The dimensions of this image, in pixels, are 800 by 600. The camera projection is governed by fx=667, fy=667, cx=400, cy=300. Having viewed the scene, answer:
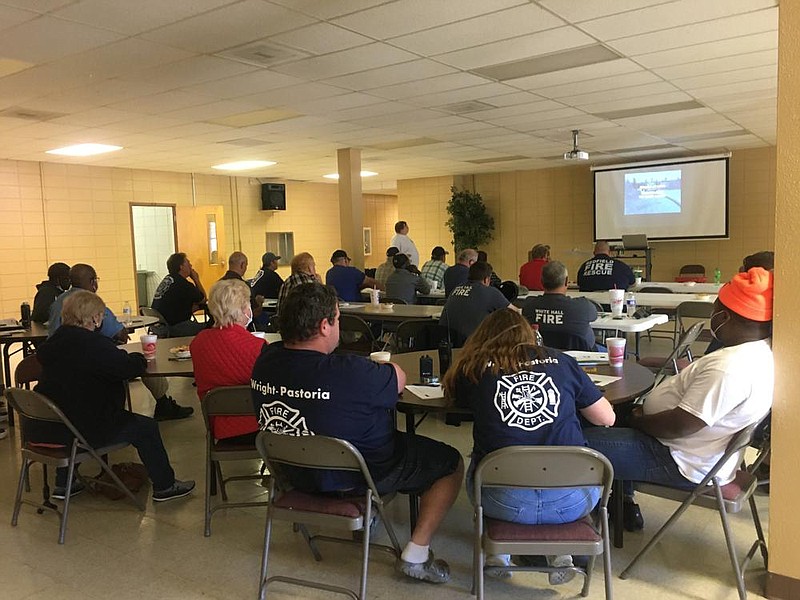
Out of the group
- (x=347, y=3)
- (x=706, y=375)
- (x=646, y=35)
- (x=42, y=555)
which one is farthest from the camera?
(x=646, y=35)

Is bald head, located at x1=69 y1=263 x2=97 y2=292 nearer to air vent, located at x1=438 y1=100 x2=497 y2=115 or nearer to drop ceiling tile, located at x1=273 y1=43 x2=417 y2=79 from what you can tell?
drop ceiling tile, located at x1=273 y1=43 x2=417 y2=79

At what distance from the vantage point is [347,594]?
2.45 metres

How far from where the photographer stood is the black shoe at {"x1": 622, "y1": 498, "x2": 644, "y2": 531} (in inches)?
120

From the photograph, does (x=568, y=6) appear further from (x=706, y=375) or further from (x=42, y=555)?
(x=42, y=555)

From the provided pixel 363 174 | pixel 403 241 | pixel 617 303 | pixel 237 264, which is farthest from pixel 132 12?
pixel 363 174

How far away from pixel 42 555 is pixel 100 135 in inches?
237

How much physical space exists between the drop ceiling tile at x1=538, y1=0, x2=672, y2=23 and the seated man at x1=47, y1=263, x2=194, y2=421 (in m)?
3.53

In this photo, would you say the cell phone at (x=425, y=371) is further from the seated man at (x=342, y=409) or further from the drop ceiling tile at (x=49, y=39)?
the drop ceiling tile at (x=49, y=39)

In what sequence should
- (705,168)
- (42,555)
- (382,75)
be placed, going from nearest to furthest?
1. (42,555)
2. (382,75)
3. (705,168)


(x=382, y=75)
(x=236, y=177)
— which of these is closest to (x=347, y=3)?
(x=382, y=75)

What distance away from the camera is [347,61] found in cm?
500

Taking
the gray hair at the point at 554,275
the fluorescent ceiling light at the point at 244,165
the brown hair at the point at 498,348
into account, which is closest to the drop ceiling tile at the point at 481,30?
the gray hair at the point at 554,275

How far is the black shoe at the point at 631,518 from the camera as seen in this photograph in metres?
3.04

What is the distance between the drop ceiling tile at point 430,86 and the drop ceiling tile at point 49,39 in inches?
94.7
